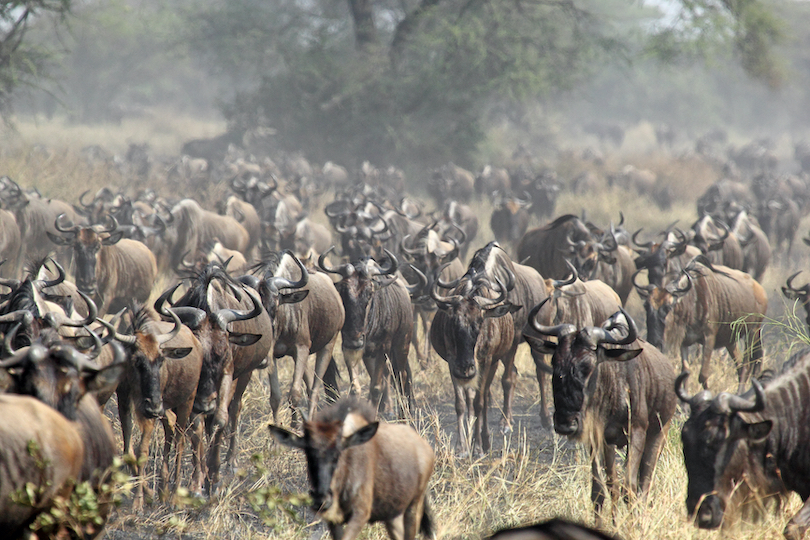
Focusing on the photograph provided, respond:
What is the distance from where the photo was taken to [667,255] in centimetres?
866

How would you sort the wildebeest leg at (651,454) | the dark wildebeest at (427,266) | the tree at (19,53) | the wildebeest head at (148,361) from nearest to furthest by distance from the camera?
the wildebeest head at (148,361), the wildebeest leg at (651,454), the dark wildebeest at (427,266), the tree at (19,53)

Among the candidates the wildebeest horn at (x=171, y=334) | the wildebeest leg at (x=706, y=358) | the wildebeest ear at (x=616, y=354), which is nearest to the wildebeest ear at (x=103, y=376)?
the wildebeest horn at (x=171, y=334)

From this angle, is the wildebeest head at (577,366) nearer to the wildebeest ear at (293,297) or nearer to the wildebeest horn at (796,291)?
the wildebeest ear at (293,297)

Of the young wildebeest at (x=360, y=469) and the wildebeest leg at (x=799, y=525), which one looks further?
the wildebeest leg at (x=799, y=525)

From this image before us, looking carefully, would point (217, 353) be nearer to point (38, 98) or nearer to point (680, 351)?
point (680, 351)

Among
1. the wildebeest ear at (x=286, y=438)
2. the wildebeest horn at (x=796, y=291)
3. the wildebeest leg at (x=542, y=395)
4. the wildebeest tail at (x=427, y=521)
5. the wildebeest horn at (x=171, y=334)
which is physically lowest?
the wildebeest leg at (x=542, y=395)

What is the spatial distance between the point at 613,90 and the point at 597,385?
64028 mm

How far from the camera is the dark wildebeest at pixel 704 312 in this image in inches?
309

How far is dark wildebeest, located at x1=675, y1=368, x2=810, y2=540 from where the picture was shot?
152 inches

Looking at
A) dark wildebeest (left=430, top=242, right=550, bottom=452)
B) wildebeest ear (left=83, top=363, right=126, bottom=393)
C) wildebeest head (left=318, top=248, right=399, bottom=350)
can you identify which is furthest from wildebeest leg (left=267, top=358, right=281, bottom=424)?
wildebeest ear (left=83, top=363, right=126, bottom=393)

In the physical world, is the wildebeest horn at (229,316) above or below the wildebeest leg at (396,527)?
above

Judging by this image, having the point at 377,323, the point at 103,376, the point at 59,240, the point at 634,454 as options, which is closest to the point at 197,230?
the point at 59,240

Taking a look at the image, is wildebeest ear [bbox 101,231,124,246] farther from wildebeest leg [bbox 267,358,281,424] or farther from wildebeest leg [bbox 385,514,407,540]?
wildebeest leg [bbox 385,514,407,540]

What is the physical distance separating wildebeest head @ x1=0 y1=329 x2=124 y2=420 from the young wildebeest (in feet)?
3.12
